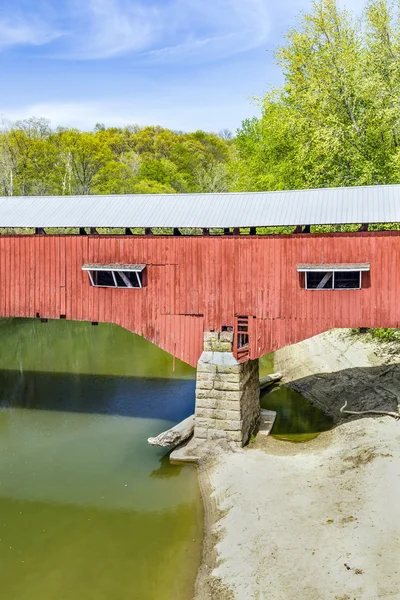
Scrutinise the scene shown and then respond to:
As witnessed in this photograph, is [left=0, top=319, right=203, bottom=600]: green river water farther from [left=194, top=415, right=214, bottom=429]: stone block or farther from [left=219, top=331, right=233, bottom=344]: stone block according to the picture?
[left=219, top=331, right=233, bottom=344]: stone block

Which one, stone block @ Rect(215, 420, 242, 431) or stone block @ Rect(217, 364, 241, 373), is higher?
stone block @ Rect(217, 364, 241, 373)

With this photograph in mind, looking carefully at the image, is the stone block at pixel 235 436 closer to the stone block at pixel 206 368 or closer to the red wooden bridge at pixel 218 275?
the red wooden bridge at pixel 218 275

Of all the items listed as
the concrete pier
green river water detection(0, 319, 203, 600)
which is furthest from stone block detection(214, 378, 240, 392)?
green river water detection(0, 319, 203, 600)

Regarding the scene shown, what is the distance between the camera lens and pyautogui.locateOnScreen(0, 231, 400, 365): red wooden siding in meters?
18.7

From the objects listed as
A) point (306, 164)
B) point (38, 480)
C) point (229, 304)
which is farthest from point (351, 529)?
point (306, 164)

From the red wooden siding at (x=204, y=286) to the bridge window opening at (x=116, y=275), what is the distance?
30cm

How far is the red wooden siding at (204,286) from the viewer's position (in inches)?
736

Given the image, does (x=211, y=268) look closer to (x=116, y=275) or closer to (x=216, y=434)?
(x=116, y=275)

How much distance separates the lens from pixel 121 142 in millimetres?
91125

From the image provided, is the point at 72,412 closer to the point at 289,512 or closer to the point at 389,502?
the point at 289,512

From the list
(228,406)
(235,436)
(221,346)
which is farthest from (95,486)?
(221,346)

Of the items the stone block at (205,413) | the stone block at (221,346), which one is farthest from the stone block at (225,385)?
the stone block at (221,346)

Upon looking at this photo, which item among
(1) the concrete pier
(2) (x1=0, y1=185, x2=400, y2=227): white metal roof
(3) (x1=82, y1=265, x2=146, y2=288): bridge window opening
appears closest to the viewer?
(2) (x1=0, y1=185, x2=400, y2=227): white metal roof

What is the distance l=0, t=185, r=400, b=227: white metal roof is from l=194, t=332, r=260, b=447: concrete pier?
488 cm
